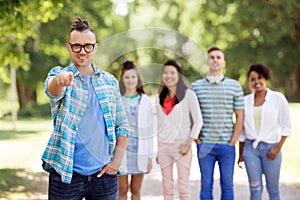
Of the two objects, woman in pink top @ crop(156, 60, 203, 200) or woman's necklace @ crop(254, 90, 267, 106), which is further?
woman's necklace @ crop(254, 90, 267, 106)

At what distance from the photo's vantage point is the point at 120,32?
19406mm

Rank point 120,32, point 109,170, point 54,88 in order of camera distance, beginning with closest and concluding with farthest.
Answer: point 54,88 < point 109,170 < point 120,32

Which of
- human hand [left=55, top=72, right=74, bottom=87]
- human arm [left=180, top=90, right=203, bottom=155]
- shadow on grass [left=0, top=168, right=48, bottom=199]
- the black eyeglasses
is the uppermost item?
the black eyeglasses

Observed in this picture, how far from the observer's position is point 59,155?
→ 3.39 metres

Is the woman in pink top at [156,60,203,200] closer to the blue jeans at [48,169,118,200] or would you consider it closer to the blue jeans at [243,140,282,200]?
the blue jeans at [243,140,282,200]

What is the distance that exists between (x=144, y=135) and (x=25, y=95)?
31.4 m

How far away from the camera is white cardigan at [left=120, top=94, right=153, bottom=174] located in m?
5.58

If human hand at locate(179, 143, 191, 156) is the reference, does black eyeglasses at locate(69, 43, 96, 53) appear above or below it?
above

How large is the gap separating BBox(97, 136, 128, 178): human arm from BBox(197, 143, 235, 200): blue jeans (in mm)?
2211

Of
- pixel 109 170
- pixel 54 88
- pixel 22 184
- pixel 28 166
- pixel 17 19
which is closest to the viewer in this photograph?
pixel 54 88

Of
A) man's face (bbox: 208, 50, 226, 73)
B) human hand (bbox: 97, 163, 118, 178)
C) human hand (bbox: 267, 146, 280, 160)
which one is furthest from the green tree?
human hand (bbox: 97, 163, 118, 178)

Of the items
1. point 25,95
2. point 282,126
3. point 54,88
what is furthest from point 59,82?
point 25,95

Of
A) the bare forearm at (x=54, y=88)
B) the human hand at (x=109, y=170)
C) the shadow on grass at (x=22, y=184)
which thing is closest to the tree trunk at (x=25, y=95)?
the shadow on grass at (x=22, y=184)

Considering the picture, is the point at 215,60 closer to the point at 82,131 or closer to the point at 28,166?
the point at 82,131
